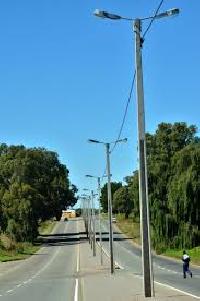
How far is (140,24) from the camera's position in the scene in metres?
22.5

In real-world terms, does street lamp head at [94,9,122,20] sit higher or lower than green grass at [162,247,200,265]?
higher

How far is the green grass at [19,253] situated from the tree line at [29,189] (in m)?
2.68

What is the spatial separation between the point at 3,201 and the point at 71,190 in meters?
40.3

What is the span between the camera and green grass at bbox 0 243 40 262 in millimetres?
102750

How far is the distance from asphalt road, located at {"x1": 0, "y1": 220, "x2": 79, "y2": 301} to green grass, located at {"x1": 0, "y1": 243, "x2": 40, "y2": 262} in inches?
68.4

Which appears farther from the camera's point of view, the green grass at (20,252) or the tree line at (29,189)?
the tree line at (29,189)

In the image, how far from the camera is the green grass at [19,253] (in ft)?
337

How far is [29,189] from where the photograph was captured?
131 metres

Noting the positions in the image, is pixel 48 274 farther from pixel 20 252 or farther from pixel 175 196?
pixel 20 252

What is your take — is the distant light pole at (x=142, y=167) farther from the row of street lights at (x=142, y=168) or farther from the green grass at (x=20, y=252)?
the green grass at (x=20, y=252)

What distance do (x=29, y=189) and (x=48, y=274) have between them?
6959cm

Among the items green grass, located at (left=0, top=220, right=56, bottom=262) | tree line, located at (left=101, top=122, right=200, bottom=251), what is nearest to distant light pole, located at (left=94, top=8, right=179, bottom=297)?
tree line, located at (left=101, top=122, right=200, bottom=251)

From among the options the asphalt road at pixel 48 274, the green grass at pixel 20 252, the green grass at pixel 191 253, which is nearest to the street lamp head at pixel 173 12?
Answer: the asphalt road at pixel 48 274

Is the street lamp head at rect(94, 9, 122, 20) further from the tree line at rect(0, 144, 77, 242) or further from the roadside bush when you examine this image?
the tree line at rect(0, 144, 77, 242)
